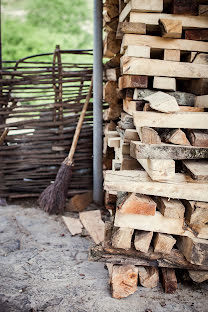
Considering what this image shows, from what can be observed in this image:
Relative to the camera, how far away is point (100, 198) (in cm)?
471

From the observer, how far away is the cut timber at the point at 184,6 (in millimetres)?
2661

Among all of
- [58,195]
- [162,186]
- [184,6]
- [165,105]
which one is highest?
[184,6]

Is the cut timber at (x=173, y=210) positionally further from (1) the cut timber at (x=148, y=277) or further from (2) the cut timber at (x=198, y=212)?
(1) the cut timber at (x=148, y=277)

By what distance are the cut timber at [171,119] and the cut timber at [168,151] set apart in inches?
6.4

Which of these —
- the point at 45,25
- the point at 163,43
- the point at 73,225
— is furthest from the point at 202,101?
the point at 45,25

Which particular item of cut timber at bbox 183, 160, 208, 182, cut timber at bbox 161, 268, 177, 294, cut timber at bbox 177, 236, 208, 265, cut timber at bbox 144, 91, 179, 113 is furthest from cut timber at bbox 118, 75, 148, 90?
cut timber at bbox 161, 268, 177, 294

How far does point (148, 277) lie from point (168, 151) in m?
1.07

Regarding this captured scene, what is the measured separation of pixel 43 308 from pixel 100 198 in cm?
237

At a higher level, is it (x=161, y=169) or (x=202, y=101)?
(x=202, y=101)

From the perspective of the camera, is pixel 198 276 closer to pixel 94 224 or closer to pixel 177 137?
pixel 177 137

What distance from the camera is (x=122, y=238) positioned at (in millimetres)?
2473

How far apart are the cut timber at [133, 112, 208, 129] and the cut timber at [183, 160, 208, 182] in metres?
0.28

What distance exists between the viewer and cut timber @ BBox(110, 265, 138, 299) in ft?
8.20

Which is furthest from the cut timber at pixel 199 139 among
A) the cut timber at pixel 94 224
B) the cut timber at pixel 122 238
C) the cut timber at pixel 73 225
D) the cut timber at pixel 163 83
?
the cut timber at pixel 73 225
